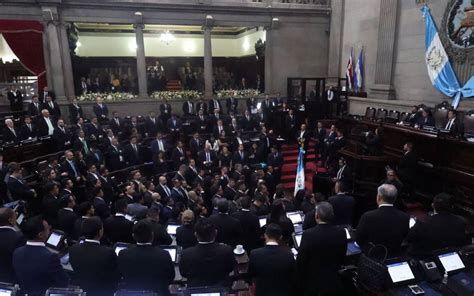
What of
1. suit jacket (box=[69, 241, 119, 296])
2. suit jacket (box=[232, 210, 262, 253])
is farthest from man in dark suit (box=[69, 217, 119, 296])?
suit jacket (box=[232, 210, 262, 253])

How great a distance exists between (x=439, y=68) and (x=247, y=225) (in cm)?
1120

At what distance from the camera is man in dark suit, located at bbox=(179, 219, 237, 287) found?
3.67 m

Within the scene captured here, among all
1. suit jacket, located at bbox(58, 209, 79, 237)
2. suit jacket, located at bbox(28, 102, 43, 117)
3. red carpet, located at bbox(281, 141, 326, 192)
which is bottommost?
red carpet, located at bbox(281, 141, 326, 192)

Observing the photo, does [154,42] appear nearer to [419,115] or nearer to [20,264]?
[419,115]

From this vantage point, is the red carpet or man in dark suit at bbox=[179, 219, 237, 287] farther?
the red carpet

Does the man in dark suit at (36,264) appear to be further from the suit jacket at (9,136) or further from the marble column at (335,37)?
the marble column at (335,37)

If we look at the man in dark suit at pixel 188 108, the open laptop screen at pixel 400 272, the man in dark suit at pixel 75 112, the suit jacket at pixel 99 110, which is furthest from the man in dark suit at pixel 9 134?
the open laptop screen at pixel 400 272

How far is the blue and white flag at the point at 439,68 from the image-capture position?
39.7 feet

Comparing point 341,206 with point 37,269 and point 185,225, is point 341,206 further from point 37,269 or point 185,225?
point 37,269

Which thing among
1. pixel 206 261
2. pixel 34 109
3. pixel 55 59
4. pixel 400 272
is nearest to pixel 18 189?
pixel 206 261

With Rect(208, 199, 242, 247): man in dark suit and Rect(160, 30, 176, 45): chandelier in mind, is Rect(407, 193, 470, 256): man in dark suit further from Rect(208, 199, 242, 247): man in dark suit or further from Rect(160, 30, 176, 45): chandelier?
Rect(160, 30, 176, 45): chandelier

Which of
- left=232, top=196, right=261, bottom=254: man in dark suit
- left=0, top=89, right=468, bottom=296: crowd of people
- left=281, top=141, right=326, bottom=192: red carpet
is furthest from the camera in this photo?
left=281, top=141, right=326, bottom=192: red carpet

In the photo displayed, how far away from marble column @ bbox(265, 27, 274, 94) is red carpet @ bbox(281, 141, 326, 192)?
5.39 m

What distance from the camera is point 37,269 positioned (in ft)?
12.2
